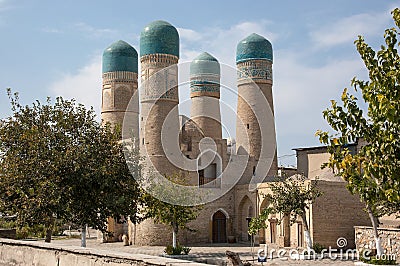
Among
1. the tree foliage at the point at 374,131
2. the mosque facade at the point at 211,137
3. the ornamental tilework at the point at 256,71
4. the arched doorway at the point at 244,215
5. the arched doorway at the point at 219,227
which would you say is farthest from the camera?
the ornamental tilework at the point at 256,71

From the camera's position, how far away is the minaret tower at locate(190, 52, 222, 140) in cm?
3778

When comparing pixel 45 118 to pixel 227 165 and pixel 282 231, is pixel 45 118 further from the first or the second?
pixel 227 165

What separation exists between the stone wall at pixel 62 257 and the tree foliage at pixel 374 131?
264 cm

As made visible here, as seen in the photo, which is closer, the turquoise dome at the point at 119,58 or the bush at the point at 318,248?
the bush at the point at 318,248

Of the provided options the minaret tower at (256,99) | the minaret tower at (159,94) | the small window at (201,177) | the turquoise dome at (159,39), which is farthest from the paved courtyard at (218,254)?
the turquoise dome at (159,39)

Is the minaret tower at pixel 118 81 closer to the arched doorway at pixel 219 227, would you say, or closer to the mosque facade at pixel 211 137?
the mosque facade at pixel 211 137

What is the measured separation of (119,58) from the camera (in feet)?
127

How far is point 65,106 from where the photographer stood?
17.2m

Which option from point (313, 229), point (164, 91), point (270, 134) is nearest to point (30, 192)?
point (313, 229)

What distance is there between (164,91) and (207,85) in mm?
5649

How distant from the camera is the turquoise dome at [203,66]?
38.0 m

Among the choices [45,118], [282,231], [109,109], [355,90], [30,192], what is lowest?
[282,231]

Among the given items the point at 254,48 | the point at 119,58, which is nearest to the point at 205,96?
the point at 254,48

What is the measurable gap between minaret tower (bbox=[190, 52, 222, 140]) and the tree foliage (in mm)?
29944
